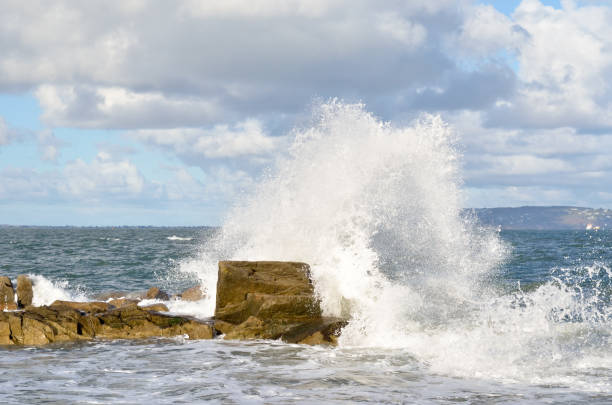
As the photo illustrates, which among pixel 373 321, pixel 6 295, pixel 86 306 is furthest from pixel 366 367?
pixel 6 295

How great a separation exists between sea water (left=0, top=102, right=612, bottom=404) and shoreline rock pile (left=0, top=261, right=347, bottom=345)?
363 millimetres

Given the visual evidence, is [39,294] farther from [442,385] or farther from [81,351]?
[442,385]

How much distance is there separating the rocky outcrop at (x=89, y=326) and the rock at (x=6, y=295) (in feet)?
8.71

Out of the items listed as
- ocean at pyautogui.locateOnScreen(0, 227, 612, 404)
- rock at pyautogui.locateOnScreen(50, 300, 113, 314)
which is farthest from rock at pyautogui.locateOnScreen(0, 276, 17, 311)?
ocean at pyautogui.locateOnScreen(0, 227, 612, 404)

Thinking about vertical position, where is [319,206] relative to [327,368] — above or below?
above

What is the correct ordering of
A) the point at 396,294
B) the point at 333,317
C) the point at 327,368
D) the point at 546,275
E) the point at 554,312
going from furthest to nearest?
the point at 546,275
the point at 554,312
the point at 396,294
the point at 333,317
the point at 327,368

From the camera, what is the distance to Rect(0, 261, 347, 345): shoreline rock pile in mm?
10523

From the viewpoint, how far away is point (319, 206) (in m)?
14.6

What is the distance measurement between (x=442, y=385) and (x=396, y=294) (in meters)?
4.68

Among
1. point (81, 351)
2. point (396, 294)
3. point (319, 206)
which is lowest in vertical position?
point (81, 351)

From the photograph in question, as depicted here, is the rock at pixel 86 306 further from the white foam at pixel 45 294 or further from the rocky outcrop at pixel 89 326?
the white foam at pixel 45 294

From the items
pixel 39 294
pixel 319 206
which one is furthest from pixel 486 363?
pixel 39 294

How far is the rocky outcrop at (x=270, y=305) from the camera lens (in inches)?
416

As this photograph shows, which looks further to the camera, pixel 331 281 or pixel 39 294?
pixel 39 294
